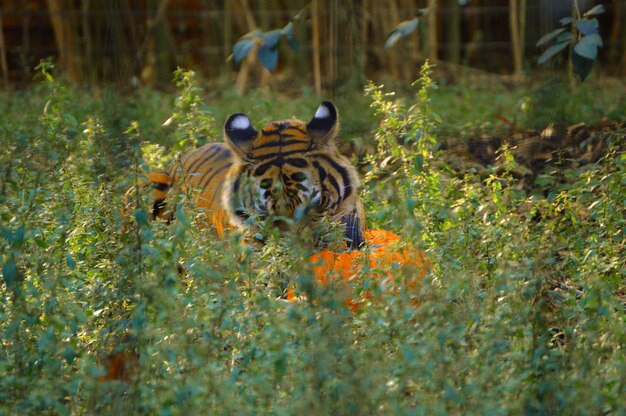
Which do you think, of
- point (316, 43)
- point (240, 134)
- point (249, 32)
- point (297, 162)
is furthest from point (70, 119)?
point (249, 32)

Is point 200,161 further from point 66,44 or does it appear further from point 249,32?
point 66,44

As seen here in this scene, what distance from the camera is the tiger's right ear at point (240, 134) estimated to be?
4090mm

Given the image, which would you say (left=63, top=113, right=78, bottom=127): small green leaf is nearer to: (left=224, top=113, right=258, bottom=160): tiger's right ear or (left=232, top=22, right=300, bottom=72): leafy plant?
(left=224, top=113, right=258, bottom=160): tiger's right ear

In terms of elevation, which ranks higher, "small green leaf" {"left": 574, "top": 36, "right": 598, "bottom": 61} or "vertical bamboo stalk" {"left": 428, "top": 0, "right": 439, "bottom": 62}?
"small green leaf" {"left": 574, "top": 36, "right": 598, "bottom": 61}

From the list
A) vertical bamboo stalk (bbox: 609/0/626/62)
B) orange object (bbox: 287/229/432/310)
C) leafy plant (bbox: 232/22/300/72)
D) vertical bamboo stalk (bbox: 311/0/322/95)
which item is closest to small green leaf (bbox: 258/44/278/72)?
leafy plant (bbox: 232/22/300/72)

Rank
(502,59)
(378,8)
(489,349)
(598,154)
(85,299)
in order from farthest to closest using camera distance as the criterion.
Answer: (502,59)
(378,8)
(598,154)
(85,299)
(489,349)

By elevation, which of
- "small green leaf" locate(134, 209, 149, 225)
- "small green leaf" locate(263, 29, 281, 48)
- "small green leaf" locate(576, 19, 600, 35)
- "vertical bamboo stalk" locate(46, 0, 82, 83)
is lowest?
"vertical bamboo stalk" locate(46, 0, 82, 83)

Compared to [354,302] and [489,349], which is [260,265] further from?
[489,349]

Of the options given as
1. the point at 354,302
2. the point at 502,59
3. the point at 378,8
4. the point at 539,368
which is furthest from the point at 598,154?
the point at 502,59

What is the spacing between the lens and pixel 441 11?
9727mm

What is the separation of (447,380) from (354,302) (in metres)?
0.67

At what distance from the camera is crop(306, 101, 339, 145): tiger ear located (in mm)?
4035

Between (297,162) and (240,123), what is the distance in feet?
1.05

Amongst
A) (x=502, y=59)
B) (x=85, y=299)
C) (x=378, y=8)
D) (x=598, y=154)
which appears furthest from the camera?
(x=502, y=59)
